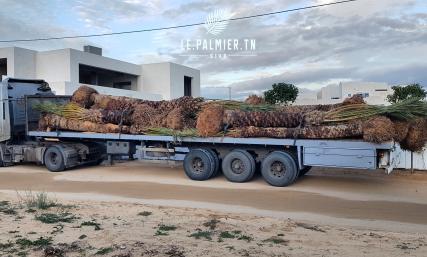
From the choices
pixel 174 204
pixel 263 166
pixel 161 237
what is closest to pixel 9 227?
pixel 161 237

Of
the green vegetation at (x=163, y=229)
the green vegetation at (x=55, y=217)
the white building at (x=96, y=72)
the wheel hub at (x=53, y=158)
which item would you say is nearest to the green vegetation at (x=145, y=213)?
the green vegetation at (x=163, y=229)

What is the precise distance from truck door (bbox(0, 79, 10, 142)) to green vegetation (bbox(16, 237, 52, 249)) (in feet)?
36.3

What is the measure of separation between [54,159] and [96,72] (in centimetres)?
3446

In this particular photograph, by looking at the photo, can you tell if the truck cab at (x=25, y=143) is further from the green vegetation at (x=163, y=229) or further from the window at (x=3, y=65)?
the window at (x=3, y=65)

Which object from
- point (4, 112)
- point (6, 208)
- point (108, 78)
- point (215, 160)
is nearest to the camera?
point (6, 208)

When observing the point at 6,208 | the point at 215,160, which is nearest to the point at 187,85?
the point at 215,160

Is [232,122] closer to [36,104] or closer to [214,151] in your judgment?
[214,151]

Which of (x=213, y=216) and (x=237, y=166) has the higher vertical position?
(x=237, y=166)

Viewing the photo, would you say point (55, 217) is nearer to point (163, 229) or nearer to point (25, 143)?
point (163, 229)

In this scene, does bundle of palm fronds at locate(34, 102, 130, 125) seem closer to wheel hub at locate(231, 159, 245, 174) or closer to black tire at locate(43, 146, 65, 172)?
black tire at locate(43, 146, 65, 172)

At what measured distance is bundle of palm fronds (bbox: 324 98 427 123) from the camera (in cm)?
1131

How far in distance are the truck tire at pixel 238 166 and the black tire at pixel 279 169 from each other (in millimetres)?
384

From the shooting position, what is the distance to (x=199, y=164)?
13.8 metres

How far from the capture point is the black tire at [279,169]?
12.4 m
